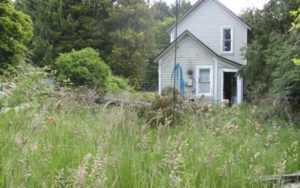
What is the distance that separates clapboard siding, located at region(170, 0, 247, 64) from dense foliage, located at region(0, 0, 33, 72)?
9.06m

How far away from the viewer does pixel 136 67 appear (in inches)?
932

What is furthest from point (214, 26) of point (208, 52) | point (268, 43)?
point (268, 43)

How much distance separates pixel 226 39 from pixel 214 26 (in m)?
0.93

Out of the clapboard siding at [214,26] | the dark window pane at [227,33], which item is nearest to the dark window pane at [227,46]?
the dark window pane at [227,33]

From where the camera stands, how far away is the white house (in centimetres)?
1390

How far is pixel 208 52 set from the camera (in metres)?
13.9

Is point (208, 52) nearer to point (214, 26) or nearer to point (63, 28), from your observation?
point (214, 26)

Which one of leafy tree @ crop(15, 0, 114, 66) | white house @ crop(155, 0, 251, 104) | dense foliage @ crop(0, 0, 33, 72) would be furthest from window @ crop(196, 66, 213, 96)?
leafy tree @ crop(15, 0, 114, 66)

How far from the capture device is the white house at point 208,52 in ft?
45.6

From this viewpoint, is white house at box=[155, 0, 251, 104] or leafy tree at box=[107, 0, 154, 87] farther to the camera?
leafy tree at box=[107, 0, 154, 87]

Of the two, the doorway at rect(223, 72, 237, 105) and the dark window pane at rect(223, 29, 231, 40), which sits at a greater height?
the dark window pane at rect(223, 29, 231, 40)

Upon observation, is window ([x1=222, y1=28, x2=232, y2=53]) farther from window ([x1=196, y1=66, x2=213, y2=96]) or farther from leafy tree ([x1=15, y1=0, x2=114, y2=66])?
leafy tree ([x1=15, y1=0, x2=114, y2=66])

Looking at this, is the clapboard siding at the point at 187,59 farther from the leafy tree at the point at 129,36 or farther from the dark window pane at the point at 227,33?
the leafy tree at the point at 129,36

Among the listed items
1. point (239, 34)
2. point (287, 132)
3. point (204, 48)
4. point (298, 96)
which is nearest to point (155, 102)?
point (287, 132)
